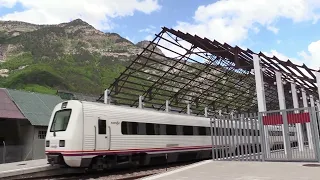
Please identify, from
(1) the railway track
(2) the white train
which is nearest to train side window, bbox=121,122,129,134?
(2) the white train

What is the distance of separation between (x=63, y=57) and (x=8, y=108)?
2682 inches

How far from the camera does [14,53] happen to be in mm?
84938

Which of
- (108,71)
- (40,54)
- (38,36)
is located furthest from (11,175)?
(38,36)

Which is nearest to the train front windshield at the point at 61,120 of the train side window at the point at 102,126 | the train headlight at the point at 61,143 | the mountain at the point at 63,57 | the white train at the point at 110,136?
the white train at the point at 110,136

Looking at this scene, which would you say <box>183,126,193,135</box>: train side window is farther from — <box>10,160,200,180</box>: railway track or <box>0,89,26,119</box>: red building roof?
<box>0,89,26,119</box>: red building roof

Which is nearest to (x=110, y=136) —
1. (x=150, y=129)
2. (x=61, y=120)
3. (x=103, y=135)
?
(x=103, y=135)

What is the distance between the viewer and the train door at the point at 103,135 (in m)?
13.0

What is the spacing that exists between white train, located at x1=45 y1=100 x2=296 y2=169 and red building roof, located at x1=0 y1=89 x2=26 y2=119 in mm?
7316

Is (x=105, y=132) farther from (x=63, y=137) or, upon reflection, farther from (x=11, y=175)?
(x=11, y=175)

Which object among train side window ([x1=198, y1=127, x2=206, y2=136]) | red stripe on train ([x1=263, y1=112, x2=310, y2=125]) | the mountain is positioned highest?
A: the mountain

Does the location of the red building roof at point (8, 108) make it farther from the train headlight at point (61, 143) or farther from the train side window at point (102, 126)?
the train side window at point (102, 126)

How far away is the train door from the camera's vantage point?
1298cm

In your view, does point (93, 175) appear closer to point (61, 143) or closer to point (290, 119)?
point (61, 143)

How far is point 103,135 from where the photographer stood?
1321 cm
